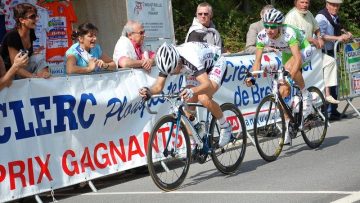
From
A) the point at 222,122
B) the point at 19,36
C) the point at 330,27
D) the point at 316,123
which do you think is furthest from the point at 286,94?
the point at 330,27

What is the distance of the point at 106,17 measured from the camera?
45.3ft

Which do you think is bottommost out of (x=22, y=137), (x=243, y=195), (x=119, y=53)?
(x=243, y=195)

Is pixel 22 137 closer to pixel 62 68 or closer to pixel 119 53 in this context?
pixel 119 53

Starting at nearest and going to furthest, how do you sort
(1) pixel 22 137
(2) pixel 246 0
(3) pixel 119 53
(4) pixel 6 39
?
1. (1) pixel 22 137
2. (4) pixel 6 39
3. (3) pixel 119 53
4. (2) pixel 246 0

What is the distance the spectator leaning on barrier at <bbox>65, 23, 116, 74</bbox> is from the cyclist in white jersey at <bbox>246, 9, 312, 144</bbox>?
6.74 feet

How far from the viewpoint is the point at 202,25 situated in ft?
38.3

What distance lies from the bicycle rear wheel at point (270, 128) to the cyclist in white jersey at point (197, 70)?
0.86 m

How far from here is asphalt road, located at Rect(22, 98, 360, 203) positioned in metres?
7.67

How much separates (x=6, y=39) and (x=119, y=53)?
1.60 meters

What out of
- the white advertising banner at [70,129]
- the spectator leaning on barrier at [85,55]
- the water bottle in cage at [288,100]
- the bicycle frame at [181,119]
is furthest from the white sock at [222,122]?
the spectator leaning on barrier at [85,55]

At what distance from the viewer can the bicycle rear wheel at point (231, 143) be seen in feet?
29.1

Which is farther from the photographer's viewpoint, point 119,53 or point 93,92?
point 119,53

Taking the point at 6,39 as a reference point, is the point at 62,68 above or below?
below

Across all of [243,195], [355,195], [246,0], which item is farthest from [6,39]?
[246,0]
